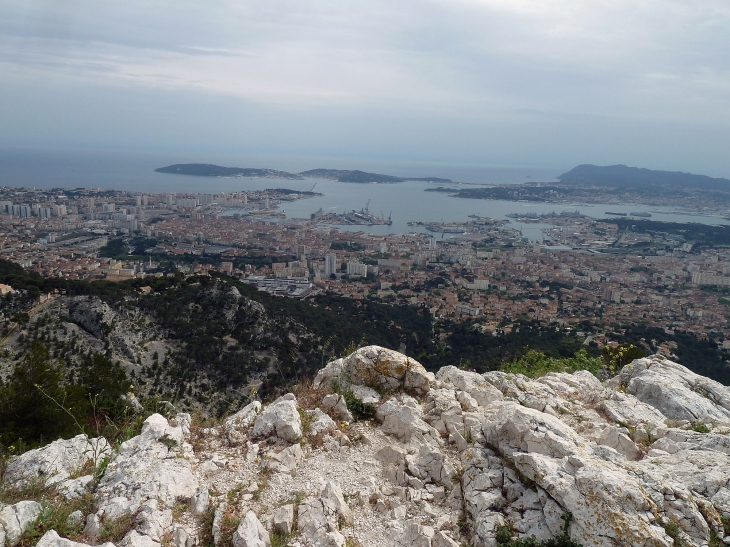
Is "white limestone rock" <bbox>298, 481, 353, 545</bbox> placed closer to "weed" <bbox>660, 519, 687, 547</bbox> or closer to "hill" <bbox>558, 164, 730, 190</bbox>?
"weed" <bbox>660, 519, 687, 547</bbox>

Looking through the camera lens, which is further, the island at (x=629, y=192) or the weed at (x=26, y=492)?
the island at (x=629, y=192)

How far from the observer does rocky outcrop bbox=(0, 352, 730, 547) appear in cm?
262

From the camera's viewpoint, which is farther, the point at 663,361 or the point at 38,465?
the point at 663,361

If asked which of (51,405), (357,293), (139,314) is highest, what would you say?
(51,405)

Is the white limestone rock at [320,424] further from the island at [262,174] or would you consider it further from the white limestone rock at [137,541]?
→ the island at [262,174]

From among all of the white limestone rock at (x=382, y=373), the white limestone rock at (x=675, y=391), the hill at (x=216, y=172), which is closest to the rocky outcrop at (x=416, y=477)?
the white limestone rock at (x=382, y=373)

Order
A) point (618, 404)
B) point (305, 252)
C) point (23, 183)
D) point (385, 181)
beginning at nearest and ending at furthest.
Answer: point (618, 404) < point (305, 252) < point (23, 183) < point (385, 181)

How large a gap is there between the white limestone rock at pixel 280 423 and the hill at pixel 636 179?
12020 centimetres

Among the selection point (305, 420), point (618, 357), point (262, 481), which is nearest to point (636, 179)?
point (618, 357)

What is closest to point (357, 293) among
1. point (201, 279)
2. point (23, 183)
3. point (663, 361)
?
point (201, 279)

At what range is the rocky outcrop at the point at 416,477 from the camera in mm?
2615

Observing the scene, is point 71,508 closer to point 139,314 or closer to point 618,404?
point 618,404

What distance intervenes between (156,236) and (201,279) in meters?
32.4

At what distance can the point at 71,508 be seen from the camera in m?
2.79
